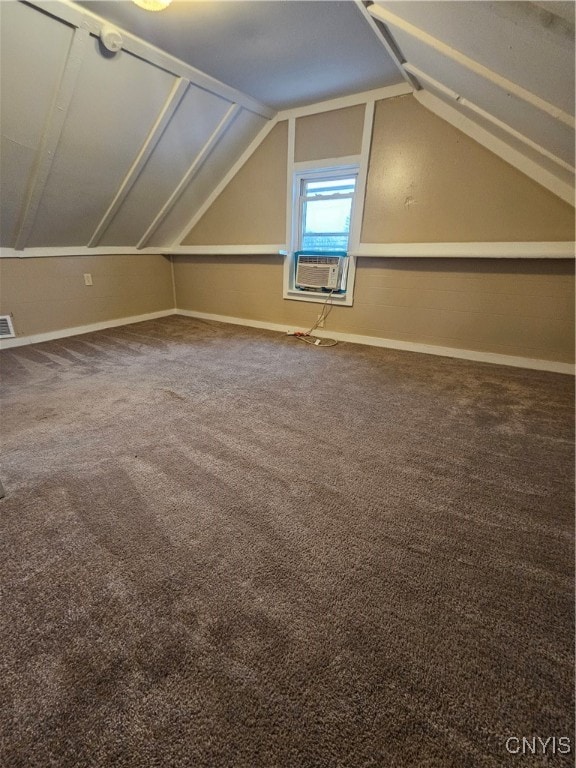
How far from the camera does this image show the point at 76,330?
383 cm

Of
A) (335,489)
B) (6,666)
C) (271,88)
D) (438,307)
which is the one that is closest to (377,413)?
(335,489)

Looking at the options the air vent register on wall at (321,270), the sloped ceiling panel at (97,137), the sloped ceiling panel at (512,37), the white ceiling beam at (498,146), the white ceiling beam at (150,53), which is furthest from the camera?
the air vent register on wall at (321,270)

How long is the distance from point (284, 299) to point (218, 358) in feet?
4.24

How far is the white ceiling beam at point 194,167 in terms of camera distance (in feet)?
10.2

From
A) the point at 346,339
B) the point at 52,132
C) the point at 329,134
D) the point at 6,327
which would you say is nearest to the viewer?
the point at 52,132

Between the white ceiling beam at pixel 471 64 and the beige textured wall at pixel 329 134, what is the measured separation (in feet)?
4.63

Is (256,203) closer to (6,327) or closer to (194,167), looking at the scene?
(194,167)

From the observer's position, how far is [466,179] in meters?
2.73

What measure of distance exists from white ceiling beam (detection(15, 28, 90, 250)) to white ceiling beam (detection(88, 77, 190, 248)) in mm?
660

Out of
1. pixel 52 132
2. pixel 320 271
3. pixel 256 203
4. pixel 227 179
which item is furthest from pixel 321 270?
pixel 52 132

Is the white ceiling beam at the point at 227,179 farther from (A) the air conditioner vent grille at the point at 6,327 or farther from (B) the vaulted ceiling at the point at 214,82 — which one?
(A) the air conditioner vent grille at the point at 6,327

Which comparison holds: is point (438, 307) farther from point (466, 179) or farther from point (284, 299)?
point (284, 299)

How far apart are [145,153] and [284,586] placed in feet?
11.6

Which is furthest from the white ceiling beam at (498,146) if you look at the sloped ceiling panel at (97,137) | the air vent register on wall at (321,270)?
the sloped ceiling panel at (97,137)
